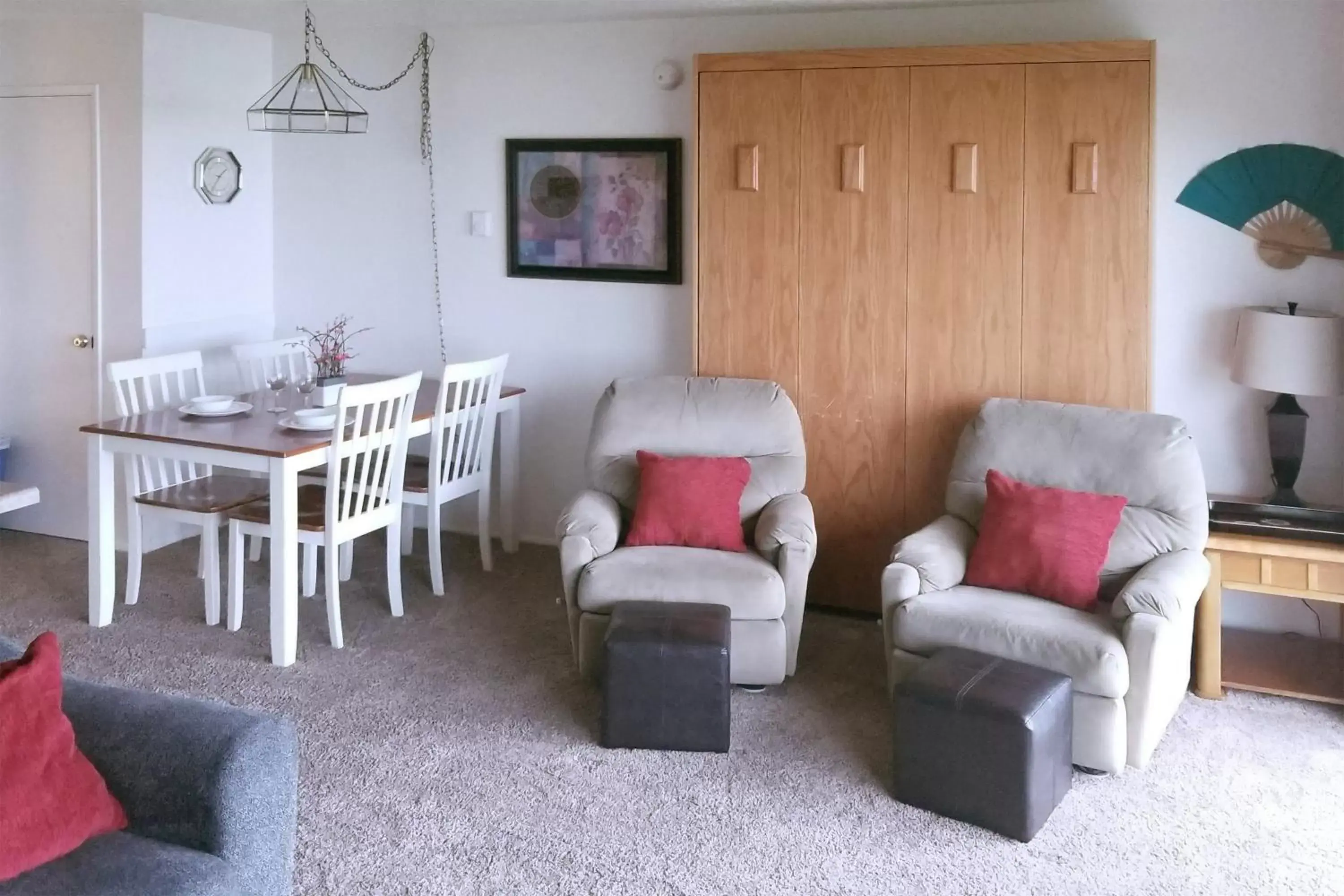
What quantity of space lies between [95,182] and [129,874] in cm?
389

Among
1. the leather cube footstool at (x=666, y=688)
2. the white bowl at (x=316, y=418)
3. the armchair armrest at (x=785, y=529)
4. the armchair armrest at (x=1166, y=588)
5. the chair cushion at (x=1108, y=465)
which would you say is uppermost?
the white bowl at (x=316, y=418)

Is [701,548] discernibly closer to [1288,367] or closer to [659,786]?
[659,786]

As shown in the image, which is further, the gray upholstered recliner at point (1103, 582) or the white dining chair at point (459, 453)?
the white dining chair at point (459, 453)

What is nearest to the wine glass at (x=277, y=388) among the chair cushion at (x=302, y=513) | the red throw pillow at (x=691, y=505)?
the chair cushion at (x=302, y=513)

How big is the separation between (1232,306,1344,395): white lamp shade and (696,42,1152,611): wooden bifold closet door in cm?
36

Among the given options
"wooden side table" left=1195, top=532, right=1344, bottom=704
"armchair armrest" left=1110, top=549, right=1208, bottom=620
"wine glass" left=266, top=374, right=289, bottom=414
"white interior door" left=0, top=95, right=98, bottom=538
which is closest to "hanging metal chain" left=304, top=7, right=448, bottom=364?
"wine glass" left=266, top=374, right=289, bottom=414

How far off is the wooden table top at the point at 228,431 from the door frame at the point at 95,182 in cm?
77

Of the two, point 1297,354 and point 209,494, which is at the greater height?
point 1297,354

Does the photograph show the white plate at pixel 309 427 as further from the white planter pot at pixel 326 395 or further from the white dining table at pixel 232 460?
the white planter pot at pixel 326 395

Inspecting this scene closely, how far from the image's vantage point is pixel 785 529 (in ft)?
12.7

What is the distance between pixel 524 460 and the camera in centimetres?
546

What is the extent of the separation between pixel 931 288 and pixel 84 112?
3.52 m

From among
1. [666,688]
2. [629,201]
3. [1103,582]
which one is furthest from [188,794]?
[629,201]

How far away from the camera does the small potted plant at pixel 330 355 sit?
15.3 feet
